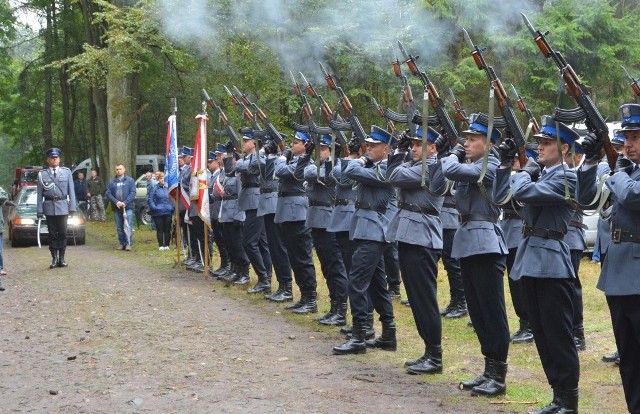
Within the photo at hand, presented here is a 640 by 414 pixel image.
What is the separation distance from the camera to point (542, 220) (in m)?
6.31

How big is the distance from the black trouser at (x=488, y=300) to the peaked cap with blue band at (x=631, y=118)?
1.93 meters

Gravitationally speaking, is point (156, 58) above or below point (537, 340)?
above

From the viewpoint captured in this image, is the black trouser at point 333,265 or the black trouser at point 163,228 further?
the black trouser at point 163,228

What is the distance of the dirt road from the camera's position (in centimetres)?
675

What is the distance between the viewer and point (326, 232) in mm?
10656

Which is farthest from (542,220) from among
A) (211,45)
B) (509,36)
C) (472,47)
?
(211,45)

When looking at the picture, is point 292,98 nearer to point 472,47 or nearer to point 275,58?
point 275,58

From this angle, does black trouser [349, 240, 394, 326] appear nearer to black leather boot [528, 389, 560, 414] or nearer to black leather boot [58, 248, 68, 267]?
black leather boot [528, 389, 560, 414]

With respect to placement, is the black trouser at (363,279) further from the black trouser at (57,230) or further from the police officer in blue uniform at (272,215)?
the black trouser at (57,230)

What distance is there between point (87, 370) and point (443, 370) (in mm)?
2931

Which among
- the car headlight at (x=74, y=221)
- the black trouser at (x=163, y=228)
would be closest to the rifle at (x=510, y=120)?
the black trouser at (x=163, y=228)

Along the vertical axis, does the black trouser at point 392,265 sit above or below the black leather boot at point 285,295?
above

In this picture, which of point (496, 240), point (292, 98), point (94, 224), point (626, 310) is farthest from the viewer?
point (94, 224)

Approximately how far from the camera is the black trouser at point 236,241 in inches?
558
